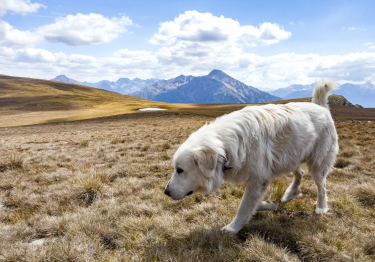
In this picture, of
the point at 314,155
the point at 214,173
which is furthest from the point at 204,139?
the point at 314,155

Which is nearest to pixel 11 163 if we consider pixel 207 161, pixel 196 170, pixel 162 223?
pixel 162 223

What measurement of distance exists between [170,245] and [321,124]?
11.0 ft

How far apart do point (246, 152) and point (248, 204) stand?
87 centimetres

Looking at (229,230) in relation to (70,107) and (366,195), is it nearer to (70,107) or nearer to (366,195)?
(366,195)

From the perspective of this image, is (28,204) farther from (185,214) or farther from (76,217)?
(185,214)

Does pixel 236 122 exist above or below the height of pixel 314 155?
above

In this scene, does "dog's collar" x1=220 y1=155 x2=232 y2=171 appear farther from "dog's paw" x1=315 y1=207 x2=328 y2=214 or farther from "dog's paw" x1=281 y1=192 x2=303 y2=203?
"dog's paw" x1=315 y1=207 x2=328 y2=214

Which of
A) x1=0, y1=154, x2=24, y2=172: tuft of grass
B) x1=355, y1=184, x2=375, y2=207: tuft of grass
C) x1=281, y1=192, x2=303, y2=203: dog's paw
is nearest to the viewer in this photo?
x1=355, y1=184, x2=375, y2=207: tuft of grass

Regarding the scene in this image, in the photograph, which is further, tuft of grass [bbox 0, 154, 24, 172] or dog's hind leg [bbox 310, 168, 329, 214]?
tuft of grass [bbox 0, 154, 24, 172]

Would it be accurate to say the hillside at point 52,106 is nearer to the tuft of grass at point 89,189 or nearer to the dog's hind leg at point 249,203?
the tuft of grass at point 89,189

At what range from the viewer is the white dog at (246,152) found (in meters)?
3.23

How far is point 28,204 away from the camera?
14.8 feet

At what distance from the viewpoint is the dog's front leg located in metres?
3.36

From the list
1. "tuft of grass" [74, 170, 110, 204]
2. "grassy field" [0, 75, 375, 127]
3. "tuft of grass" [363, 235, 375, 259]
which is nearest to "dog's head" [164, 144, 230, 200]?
"tuft of grass" [363, 235, 375, 259]
